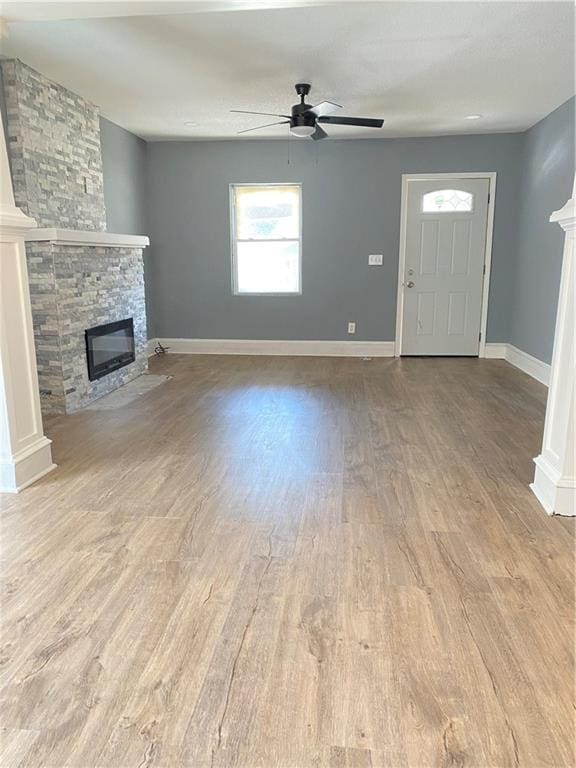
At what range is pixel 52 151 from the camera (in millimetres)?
Answer: 4371

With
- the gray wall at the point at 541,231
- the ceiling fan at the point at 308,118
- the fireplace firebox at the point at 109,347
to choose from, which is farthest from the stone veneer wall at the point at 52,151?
the gray wall at the point at 541,231

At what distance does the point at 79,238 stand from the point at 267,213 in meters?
A: 2.97

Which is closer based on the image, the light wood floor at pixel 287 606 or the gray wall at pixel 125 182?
the light wood floor at pixel 287 606

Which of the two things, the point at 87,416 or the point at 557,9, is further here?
the point at 87,416

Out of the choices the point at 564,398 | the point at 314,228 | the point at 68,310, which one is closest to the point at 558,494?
the point at 564,398

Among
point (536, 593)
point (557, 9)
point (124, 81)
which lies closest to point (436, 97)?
point (557, 9)

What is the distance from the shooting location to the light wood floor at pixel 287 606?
1377mm

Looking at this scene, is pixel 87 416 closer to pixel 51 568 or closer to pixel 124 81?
pixel 51 568

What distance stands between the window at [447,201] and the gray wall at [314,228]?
274 mm

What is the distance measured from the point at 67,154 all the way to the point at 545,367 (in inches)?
194

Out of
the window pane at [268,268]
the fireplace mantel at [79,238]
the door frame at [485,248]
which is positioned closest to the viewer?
the fireplace mantel at [79,238]

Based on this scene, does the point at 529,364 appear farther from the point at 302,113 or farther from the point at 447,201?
the point at 302,113

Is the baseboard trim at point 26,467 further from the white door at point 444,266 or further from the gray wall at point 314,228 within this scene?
the white door at point 444,266

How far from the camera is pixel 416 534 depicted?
238 cm
